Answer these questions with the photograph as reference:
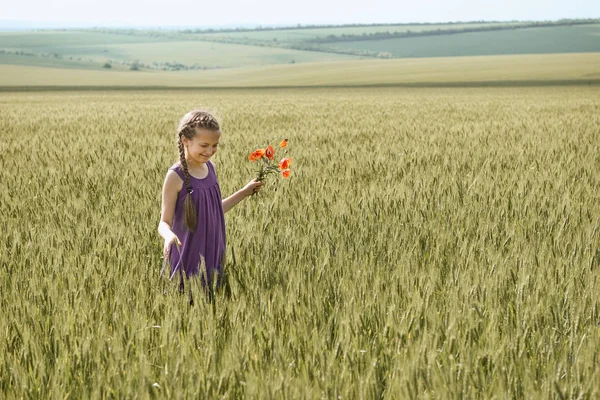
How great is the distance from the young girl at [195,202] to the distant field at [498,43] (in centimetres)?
10994

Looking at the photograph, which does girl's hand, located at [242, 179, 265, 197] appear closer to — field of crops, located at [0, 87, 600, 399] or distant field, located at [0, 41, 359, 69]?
field of crops, located at [0, 87, 600, 399]

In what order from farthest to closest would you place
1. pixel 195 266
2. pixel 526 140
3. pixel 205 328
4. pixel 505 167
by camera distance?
1. pixel 526 140
2. pixel 505 167
3. pixel 195 266
4. pixel 205 328

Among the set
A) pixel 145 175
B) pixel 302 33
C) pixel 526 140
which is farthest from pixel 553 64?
pixel 302 33

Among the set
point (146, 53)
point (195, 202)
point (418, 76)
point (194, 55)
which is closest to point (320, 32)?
point (146, 53)

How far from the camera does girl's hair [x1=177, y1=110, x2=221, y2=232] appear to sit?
2727mm

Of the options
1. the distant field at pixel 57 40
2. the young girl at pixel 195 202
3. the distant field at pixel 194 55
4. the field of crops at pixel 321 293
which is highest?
the distant field at pixel 57 40

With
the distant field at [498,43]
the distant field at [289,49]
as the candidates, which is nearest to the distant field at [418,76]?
the distant field at [289,49]

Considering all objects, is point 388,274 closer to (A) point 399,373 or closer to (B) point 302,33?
(A) point 399,373

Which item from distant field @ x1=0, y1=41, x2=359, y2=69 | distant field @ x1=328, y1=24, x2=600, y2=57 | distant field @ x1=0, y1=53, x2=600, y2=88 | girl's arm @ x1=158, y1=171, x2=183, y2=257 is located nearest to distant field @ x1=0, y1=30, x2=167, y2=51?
distant field @ x1=0, y1=41, x2=359, y2=69

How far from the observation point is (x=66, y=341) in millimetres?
1997

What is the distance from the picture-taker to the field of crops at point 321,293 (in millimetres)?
1711

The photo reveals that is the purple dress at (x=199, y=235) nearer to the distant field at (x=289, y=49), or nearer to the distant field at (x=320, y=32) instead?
the distant field at (x=289, y=49)

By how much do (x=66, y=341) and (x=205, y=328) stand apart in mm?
397

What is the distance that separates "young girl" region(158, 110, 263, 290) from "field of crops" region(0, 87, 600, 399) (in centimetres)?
12
